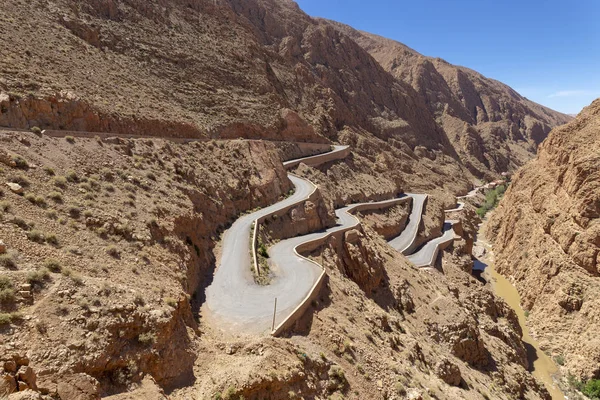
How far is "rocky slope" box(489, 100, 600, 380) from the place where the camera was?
27406mm

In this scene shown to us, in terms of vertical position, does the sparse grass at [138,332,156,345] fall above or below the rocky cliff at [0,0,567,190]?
below

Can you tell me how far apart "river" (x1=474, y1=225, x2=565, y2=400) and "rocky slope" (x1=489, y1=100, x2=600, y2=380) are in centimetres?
77

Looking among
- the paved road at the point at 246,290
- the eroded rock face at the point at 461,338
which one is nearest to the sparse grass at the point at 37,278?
the paved road at the point at 246,290

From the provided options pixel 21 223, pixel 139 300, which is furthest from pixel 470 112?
pixel 21 223

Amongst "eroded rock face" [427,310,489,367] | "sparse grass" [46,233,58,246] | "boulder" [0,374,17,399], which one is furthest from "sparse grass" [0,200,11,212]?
"eroded rock face" [427,310,489,367]

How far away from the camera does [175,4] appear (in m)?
46.2

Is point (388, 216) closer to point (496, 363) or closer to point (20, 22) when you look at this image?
point (496, 363)

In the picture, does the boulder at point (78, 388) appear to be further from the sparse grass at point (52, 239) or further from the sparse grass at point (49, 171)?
the sparse grass at point (49, 171)

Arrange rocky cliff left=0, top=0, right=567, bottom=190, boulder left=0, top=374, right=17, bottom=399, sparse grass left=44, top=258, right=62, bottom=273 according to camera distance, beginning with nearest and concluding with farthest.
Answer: boulder left=0, top=374, right=17, bottom=399 → sparse grass left=44, top=258, right=62, bottom=273 → rocky cliff left=0, top=0, right=567, bottom=190

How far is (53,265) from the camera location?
9852 mm

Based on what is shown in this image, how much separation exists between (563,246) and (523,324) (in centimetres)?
781

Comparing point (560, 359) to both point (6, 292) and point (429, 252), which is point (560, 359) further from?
point (6, 292)

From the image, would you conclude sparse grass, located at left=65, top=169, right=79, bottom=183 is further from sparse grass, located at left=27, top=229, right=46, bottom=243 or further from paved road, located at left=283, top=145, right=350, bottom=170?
paved road, located at left=283, top=145, right=350, bottom=170

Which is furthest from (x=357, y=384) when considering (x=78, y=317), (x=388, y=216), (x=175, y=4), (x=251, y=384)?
(x=175, y=4)
